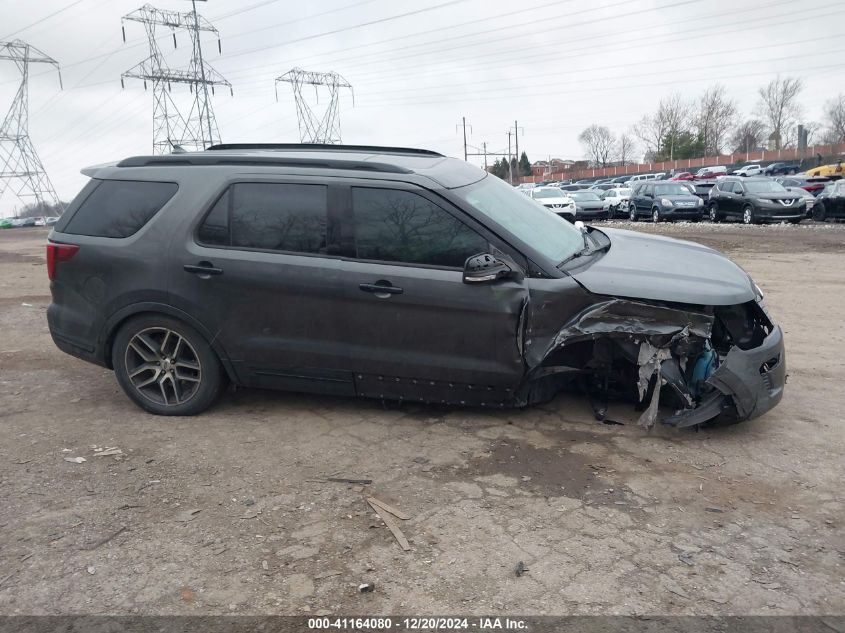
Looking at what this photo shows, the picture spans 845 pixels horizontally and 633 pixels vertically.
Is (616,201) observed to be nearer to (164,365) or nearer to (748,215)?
(748,215)

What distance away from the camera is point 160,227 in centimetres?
467

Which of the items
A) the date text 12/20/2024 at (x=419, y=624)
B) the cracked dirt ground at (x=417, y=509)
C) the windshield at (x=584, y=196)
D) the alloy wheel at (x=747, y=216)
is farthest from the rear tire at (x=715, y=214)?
the date text 12/20/2024 at (x=419, y=624)

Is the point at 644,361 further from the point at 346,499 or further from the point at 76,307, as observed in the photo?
the point at 76,307

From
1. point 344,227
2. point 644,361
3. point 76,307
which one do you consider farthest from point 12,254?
point 644,361

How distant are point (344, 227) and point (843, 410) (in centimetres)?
359

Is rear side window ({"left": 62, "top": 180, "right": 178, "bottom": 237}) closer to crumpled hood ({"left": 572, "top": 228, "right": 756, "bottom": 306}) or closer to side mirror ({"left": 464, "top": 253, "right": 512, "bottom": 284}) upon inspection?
side mirror ({"left": 464, "top": 253, "right": 512, "bottom": 284})

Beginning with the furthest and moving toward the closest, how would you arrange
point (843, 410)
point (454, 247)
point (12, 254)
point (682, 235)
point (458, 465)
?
point (12, 254), point (682, 235), point (843, 410), point (454, 247), point (458, 465)

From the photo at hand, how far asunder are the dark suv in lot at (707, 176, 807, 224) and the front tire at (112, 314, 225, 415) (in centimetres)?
2152

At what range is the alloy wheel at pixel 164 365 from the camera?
184 inches

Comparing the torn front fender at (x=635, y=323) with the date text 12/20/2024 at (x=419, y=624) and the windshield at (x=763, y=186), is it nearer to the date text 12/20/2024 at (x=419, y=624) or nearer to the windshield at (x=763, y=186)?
the date text 12/20/2024 at (x=419, y=624)

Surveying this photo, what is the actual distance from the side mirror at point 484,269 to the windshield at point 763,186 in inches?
845

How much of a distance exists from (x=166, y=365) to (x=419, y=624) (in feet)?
9.46

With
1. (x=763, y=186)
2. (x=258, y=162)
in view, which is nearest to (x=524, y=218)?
(x=258, y=162)

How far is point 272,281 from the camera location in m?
4.43
